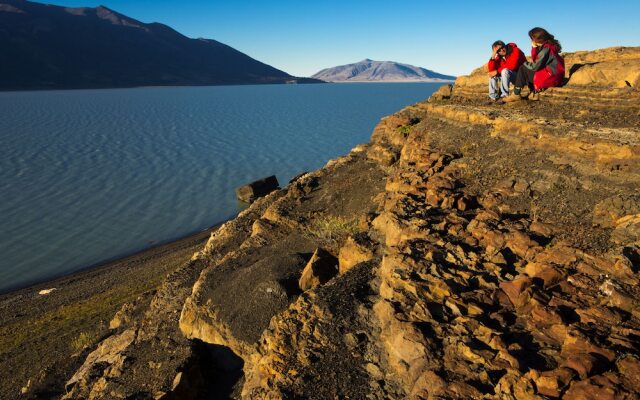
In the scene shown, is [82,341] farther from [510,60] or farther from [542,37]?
[542,37]

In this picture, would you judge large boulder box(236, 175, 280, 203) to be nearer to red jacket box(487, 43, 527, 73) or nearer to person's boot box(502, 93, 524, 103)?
red jacket box(487, 43, 527, 73)

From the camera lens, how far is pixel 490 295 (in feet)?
24.2

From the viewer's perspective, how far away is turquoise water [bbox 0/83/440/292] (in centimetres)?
3409

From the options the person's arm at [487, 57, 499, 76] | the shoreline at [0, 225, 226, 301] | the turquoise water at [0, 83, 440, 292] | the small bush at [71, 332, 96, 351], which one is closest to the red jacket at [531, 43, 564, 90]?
the person's arm at [487, 57, 499, 76]

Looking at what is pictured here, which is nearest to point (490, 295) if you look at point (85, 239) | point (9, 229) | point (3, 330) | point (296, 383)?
point (296, 383)

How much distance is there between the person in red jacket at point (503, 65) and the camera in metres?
15.4

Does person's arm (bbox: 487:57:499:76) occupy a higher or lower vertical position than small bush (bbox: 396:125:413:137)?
higher

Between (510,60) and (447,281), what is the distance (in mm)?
11011

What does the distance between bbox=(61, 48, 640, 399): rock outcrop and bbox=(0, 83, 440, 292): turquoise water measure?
2116 cm

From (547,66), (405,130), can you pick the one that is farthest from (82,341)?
(547,66)

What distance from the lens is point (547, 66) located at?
14648 millimetres

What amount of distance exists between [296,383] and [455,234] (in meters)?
4.52

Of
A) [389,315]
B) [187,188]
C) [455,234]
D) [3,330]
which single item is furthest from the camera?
[187,188]

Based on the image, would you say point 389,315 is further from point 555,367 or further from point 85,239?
point 85,239
